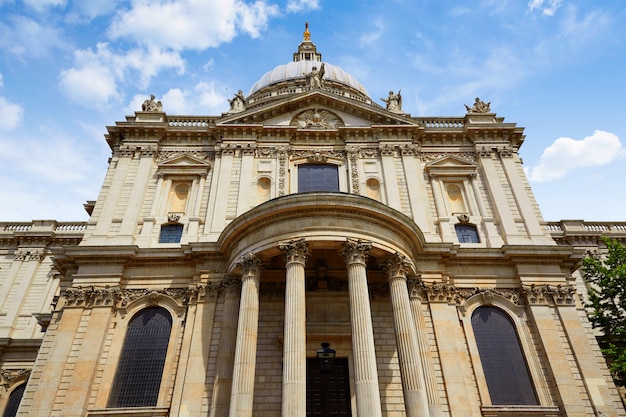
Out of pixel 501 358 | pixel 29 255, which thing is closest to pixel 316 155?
pixel 501 358

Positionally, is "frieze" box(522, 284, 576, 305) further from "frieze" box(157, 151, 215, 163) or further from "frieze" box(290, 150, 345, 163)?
"frieze" box(157, 151, 215, 163)

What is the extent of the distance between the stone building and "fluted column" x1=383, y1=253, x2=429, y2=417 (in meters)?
0.07

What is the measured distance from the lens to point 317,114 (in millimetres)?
28125

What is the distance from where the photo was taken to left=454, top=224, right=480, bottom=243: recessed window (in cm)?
2402

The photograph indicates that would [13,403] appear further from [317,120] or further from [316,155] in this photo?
[317,120]

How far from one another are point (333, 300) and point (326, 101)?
13.2 metres

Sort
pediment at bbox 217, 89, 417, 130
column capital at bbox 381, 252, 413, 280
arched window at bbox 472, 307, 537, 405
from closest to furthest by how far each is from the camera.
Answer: column capital at bbox 381, 252, 413, 280
arched window at bbox 472, 307, 537, 405
pediment at bbox 217, 89, 417, 130

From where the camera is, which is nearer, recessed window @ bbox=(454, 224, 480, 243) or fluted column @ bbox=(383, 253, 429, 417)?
fluted column @ bbox=(383, 253, 429, 417)

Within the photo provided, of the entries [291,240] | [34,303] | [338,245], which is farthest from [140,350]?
[34,303]

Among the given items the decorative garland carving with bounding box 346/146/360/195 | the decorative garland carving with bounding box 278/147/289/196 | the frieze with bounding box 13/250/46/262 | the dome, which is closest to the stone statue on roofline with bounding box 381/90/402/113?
the decorative garland carving with bounding box 346/146/360/195

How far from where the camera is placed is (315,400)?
18922 millimetres

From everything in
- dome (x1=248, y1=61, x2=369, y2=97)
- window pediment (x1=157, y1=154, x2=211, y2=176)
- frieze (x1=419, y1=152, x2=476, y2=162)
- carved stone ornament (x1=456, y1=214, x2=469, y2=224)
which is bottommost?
carved stone ornament (x1=456, y1=214, x2=469, y2=224)

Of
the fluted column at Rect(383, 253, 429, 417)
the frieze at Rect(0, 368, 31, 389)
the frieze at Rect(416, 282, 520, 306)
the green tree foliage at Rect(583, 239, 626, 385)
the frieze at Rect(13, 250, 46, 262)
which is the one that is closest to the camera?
the fluted column at Rect(383, 253, 429, 417)

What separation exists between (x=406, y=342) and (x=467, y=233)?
9246 millimetres
